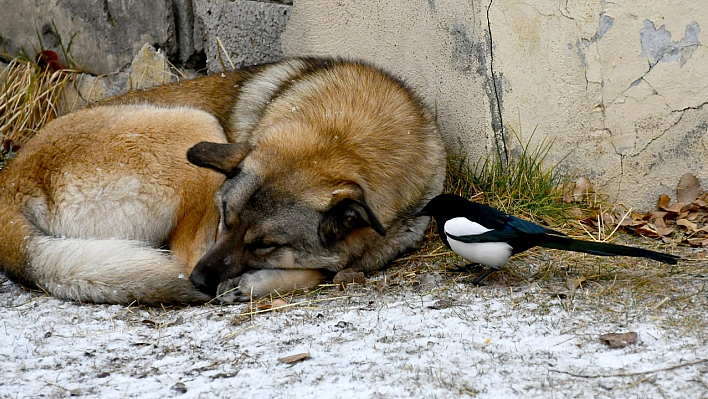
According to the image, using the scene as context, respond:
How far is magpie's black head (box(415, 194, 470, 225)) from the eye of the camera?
365cm

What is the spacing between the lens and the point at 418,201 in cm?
416

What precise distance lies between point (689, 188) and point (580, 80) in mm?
951

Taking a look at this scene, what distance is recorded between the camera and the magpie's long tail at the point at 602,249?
3.27m

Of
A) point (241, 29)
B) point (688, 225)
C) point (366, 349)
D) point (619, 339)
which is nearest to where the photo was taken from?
point (619, 339)

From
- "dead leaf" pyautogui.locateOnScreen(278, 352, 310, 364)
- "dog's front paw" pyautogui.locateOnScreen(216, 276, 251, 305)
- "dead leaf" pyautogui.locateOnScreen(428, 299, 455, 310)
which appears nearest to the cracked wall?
"dead leaf" pyautogui.locateOnScreen(428, 299, 455, 310)

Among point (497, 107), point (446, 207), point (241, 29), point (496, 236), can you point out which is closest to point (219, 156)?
point (446, 207)

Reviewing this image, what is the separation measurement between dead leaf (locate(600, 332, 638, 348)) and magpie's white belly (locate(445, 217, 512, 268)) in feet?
2.48

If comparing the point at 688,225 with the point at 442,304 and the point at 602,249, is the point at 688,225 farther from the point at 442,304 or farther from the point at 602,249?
the point at 442,304

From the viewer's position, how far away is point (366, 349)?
2.96m

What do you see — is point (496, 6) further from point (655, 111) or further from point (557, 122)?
point (655, 111)

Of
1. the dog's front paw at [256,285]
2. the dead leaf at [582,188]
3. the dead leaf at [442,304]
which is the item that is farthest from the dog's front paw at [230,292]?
the dead leaf at [582,188]

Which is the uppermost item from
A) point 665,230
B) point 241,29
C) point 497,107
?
point 241,29

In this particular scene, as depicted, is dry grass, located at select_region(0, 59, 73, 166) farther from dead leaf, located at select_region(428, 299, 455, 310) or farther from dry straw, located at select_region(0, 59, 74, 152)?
dead leaf, located at select_region(428, 299, 455, 310)

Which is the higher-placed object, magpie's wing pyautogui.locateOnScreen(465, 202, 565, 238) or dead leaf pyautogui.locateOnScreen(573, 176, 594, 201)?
magpie's wing pyautogui.locateOnScreen(465, 202, 565, 238)
